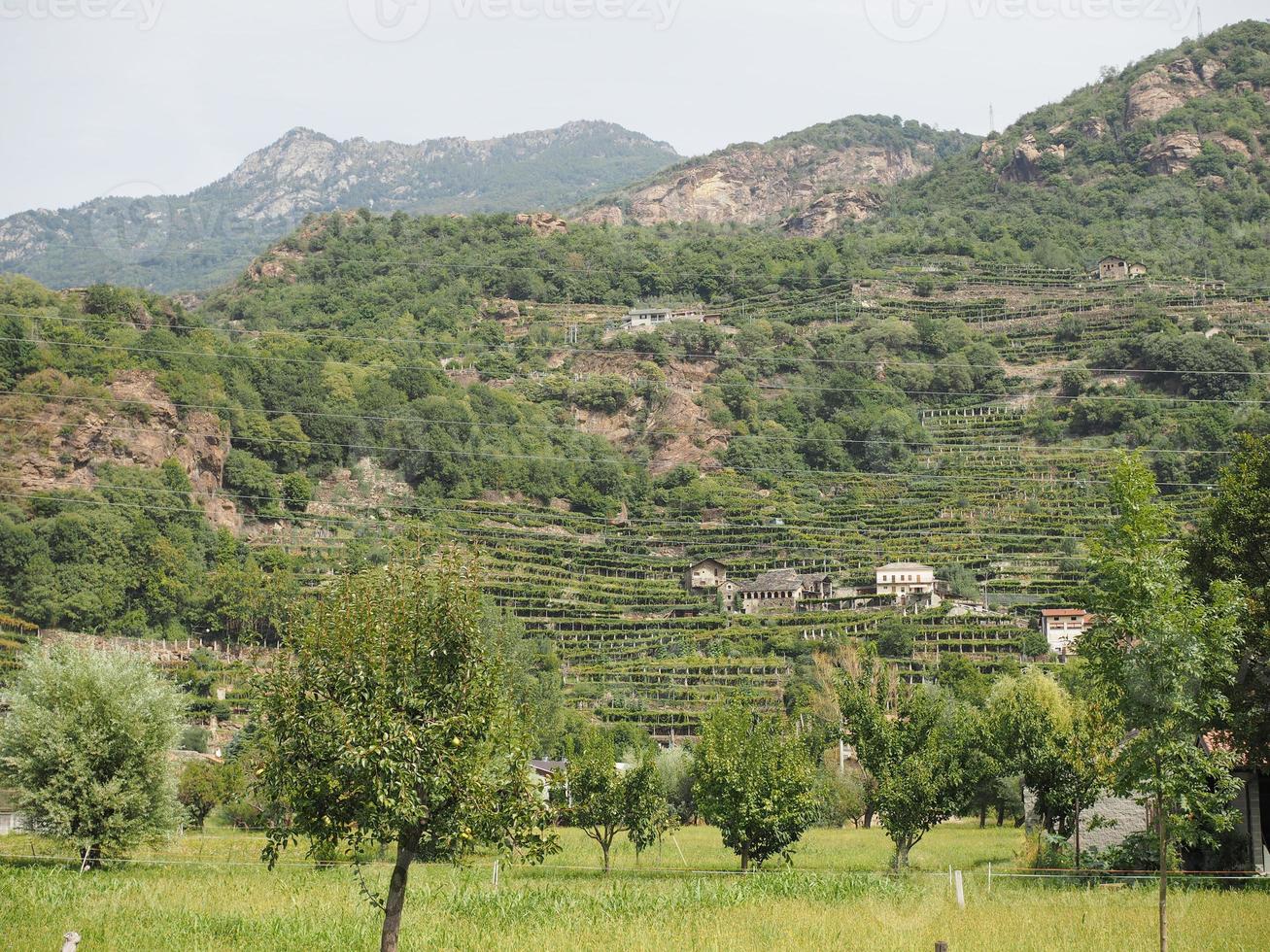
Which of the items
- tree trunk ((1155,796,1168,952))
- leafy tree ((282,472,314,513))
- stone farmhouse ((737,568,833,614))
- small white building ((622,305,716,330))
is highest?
small white building ((622,305,716,330))

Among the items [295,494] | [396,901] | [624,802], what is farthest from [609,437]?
A: [396,901]

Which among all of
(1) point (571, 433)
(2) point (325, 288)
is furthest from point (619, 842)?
(2) point (325, 288)

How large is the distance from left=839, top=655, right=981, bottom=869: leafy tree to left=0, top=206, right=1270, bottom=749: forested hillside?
115 ft

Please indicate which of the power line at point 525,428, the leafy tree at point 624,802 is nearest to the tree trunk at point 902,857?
the leafy tree at point 624,802

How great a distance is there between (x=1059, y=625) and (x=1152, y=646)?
226 feet

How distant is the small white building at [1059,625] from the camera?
82.0 m

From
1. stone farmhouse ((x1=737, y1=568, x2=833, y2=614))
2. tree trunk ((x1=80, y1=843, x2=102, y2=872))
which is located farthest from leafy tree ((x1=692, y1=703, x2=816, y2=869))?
stone farmhouse ((x1=737, y1=568, x2=833, y2=614))

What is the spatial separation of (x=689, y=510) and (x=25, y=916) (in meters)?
104

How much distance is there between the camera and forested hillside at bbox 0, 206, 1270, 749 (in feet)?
295

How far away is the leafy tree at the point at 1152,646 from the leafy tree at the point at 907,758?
1256cm

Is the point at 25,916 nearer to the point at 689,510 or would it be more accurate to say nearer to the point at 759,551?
the point at 759,551

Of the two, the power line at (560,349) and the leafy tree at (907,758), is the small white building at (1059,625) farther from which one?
the power line at (560,349)

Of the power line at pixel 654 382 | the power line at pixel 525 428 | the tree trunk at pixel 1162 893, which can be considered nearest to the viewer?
the tree trunk at pixel 1162 893

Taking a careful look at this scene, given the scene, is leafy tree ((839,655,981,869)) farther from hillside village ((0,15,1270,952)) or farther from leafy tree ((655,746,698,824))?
leafy tree ((655,746,698,824))
